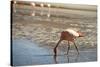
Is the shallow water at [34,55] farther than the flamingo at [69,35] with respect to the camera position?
No

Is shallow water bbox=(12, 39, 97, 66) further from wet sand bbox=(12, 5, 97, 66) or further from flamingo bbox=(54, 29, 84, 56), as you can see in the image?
flamingo bbox=(54, 29, 84, 56)

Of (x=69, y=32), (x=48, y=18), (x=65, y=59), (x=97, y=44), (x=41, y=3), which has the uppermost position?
(x=41, y=3)

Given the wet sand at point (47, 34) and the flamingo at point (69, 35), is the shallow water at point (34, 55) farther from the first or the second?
the flamingo at point (69, 35)

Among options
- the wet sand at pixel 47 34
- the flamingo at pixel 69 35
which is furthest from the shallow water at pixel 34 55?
the flamingo at pixel 69 35

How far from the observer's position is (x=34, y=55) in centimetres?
240

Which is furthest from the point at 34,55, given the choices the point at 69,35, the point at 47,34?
the point at 69,35

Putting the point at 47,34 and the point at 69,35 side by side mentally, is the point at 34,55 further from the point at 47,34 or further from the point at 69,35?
the point at 69,35

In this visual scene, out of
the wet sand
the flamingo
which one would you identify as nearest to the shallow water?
the wet sand

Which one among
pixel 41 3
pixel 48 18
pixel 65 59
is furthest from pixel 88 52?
pixel 41 3

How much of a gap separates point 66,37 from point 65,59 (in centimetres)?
30

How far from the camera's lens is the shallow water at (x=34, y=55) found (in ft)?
7.63

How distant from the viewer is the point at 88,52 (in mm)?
2646

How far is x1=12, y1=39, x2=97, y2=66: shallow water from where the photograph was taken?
7.63 feet
